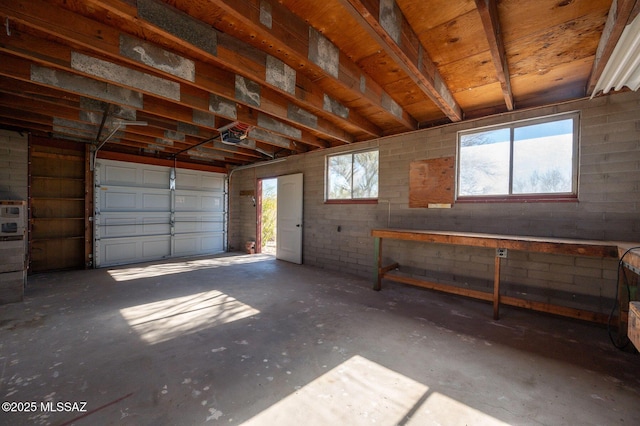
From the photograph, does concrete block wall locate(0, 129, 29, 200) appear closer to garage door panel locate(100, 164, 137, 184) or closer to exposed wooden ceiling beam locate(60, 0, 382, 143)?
garage door panel locate(100, 164, 137, 184)

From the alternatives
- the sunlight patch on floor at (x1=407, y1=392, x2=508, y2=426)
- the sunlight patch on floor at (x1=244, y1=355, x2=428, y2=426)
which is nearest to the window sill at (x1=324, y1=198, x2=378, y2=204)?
the sunlight patch on floor at (x1=244, y1=355, x2=428, y2=426)

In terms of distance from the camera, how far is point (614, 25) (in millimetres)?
1759

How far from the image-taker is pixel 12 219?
335cm

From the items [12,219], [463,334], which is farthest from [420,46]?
[12,219]

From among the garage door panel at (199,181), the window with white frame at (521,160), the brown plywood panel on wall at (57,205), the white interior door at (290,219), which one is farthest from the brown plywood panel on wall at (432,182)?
the brown plywood panel on wall at (57,205)

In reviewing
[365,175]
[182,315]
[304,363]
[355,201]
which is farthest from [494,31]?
[182,315]

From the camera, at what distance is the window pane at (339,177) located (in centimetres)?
538

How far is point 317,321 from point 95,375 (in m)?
1.92

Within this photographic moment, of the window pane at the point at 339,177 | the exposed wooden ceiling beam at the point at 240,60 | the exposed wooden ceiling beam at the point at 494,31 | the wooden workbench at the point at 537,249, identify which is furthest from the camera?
the window pane at the point at 339,177

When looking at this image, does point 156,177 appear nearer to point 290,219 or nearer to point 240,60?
point 290,219

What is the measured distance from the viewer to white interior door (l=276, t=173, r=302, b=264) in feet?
20.2

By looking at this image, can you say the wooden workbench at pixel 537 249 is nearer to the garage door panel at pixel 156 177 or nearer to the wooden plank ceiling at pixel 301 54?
the wooden plank ceiling at pixel 301 54

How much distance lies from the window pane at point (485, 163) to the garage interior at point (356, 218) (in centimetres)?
3

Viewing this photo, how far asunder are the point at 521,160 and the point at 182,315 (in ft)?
15.5
